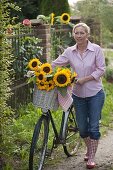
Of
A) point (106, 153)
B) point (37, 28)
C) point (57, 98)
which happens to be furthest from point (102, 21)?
point (57, 98)

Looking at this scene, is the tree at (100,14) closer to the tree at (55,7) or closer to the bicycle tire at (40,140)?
the tree at (55,7)

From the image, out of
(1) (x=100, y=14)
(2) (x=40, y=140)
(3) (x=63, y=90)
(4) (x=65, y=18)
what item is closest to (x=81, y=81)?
(3) (x=63, y=90)

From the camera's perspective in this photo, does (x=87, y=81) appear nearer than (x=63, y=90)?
No

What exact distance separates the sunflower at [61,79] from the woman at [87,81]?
1.07 feet

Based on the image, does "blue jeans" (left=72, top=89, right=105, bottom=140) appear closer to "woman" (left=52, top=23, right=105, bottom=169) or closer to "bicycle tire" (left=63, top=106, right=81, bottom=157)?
"woman" (left=52, top=23, right=105, bottom=169)

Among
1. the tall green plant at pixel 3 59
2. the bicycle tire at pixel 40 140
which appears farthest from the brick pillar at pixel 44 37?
the tall green plant at pixel 3 59

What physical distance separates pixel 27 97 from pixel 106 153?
8.47 ft

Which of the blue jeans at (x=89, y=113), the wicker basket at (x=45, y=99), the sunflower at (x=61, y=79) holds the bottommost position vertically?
the blue jeans at (x=89, y=113)

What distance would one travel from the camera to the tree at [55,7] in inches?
516

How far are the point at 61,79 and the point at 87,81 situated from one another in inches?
19.3

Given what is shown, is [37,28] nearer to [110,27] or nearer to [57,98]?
[57,98]

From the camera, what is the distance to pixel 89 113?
18.5ft

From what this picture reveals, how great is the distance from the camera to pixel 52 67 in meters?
5.60

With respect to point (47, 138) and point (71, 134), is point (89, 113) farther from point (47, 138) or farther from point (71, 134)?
point (71, 134)
